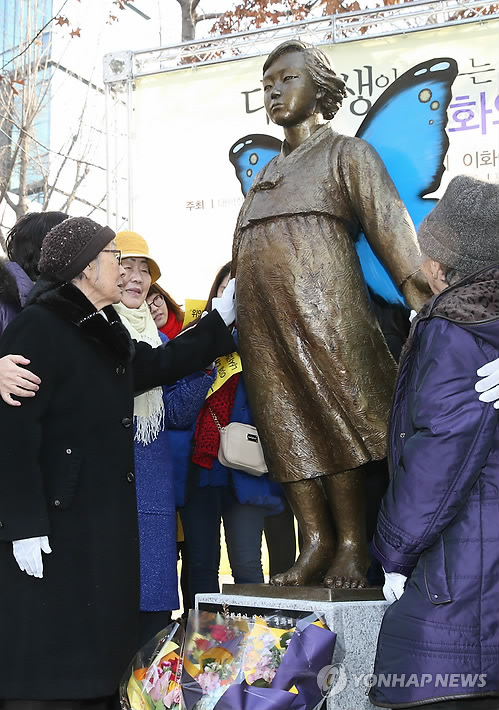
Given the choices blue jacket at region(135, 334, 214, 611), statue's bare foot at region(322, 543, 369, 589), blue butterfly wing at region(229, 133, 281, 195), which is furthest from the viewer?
blue butterfly wing at region(229, 133, 281, 195)

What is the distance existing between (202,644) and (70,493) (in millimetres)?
613

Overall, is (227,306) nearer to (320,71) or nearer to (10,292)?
(10,292)

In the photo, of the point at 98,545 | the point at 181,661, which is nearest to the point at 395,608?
the point at 181,661

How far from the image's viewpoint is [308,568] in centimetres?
295

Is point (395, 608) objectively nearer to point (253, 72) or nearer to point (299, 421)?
point (299, 421)

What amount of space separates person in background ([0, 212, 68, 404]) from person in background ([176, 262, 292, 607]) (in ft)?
3.30

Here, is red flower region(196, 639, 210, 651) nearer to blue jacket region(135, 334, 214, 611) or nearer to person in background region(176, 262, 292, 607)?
blue jacket region(135, 334, 214, 611)

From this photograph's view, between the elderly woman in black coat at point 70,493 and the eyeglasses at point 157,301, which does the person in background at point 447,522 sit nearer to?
the elderly woman in black coat at point 70,493

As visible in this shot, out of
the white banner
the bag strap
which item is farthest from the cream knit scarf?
the white banner

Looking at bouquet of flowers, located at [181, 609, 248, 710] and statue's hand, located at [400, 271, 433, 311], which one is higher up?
statue's hand, located at [400, 271, 433, 311]

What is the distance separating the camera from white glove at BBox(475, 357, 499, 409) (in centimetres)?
197

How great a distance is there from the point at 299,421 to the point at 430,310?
0.99 metres

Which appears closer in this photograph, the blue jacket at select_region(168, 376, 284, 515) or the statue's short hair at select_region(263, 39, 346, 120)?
the statue's short hair at select_region(263, 39, 346, 120)

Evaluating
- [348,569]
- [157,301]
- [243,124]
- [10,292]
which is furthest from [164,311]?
[243,124]
